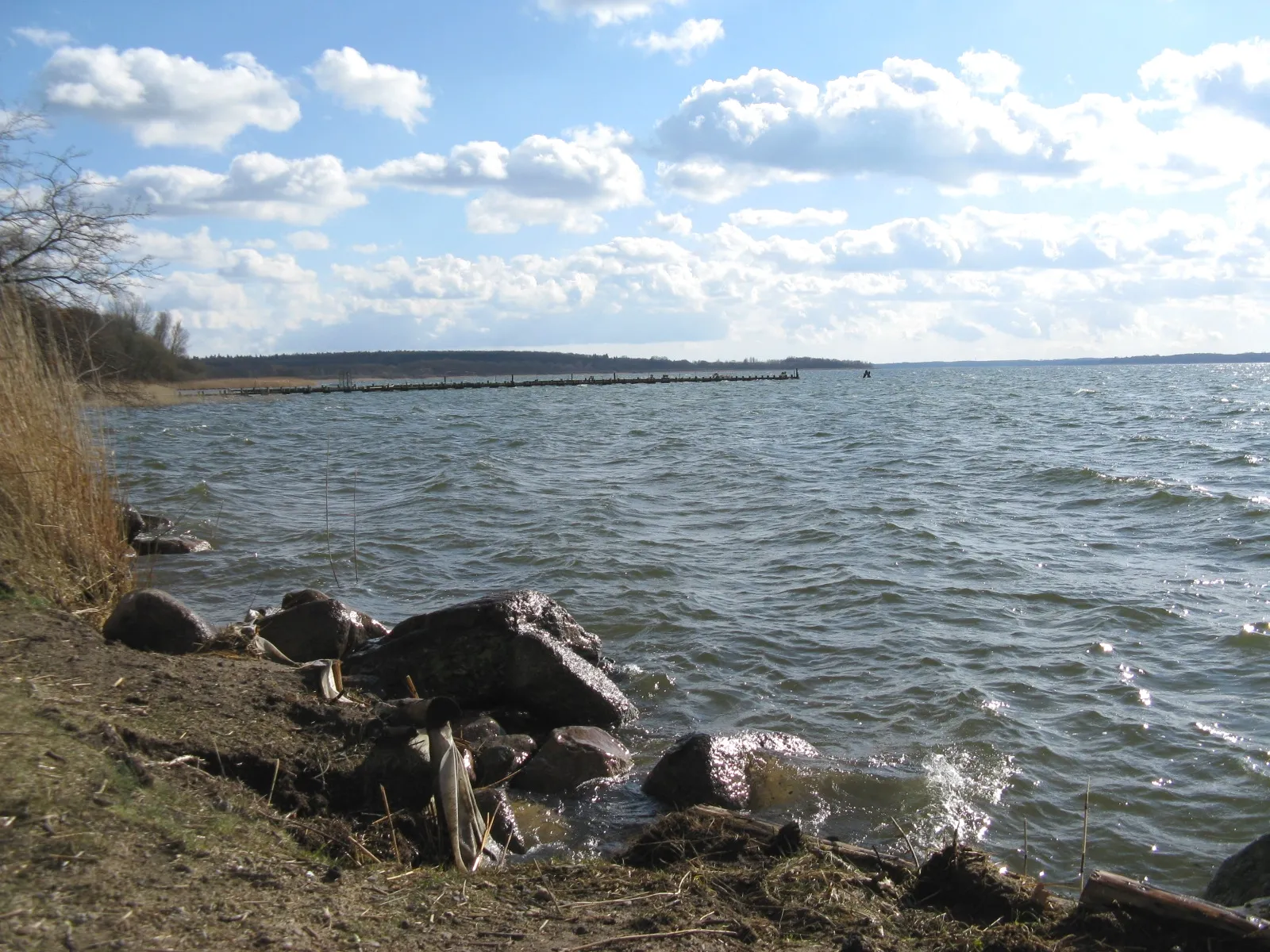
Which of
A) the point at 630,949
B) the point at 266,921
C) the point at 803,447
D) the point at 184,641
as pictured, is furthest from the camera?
the point at 803,447

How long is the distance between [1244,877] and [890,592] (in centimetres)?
702

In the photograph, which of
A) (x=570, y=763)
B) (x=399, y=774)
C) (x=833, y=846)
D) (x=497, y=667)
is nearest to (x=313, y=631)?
(x=497, y=667)

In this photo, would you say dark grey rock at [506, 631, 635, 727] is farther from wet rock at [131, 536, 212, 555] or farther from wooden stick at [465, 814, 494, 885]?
wet rock at [131, 536, 212, 555]

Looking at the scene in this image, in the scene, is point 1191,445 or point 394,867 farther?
point 1191,445

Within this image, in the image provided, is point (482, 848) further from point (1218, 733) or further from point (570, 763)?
point (1218, 733)

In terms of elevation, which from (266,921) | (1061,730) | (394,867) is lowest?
(1061,730)

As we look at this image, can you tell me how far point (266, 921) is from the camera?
335 centimetres

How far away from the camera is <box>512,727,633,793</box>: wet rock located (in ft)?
21.9

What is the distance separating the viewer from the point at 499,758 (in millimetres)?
6676

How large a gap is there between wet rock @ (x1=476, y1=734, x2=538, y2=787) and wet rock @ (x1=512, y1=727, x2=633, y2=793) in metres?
0.09

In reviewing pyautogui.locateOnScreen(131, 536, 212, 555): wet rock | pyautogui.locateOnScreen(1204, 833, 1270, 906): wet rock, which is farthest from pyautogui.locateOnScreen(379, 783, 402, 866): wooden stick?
pyautogui.locateOnScreen(131, 536, 212, 555): wet rock

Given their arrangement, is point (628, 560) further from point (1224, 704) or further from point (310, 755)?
point (310, 755)

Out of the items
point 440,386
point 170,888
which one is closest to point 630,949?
point 170,888

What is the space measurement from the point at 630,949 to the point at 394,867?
126cm
